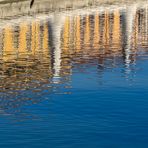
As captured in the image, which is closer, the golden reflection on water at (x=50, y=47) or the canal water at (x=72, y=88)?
the canal water at (x=72, y=88)

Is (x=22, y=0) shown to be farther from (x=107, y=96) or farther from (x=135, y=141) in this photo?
(x=135, y=141)

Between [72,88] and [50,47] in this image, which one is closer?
[72,88]

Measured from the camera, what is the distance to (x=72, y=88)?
1321 inches

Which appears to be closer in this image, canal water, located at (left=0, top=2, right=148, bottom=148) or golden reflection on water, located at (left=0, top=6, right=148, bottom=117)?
canal water, located at (left=0, top=2, right=148, bottom=148)

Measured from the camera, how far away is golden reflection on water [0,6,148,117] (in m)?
36.3

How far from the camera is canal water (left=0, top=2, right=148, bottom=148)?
24266 mm

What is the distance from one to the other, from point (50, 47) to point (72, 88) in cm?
1985

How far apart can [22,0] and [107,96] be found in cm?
5425

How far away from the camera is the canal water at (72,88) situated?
24266 millimetres

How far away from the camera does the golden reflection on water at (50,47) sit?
3628cm

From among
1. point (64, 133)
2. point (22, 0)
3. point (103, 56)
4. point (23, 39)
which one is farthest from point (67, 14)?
point (64, 133)

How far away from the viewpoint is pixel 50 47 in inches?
2092

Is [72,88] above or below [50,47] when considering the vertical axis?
below

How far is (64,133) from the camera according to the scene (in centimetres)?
2444
